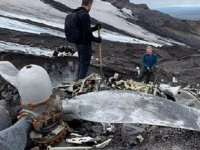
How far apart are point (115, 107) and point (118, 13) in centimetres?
1932

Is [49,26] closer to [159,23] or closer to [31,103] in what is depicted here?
[159,23]

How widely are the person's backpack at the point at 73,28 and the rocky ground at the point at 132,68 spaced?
1133 millimetres

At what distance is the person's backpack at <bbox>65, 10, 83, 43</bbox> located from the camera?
6.44 meters

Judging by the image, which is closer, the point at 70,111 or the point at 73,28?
the point at 70,111

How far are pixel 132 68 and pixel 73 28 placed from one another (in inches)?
217

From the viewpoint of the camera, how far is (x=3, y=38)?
1352 centimetres

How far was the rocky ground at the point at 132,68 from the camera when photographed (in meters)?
4.49

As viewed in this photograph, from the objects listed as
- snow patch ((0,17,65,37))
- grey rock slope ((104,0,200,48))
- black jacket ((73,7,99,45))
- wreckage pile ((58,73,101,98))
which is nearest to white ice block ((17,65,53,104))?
wreckage pile ((58,73,101,98))

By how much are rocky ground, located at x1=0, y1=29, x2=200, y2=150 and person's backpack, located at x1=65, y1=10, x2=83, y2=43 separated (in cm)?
113

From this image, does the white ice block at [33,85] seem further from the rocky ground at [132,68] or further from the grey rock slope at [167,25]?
the grey rock slope at [167,25]

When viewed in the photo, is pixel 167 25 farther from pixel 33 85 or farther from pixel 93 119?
pixel 33 85

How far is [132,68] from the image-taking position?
11828mm

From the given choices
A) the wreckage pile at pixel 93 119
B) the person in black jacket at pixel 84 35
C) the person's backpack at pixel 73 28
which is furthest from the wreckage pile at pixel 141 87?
the wreckage pile at pixel 93 119

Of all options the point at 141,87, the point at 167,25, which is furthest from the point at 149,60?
the point at 167,25
